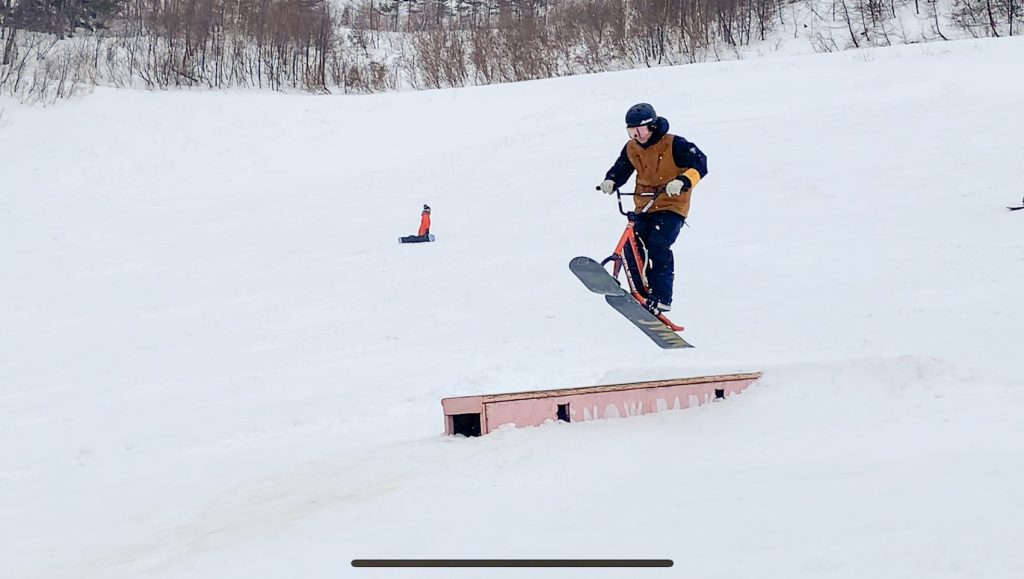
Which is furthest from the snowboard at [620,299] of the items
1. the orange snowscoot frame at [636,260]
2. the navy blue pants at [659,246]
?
the navy blue pants at [659,246]

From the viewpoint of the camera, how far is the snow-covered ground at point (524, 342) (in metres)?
3.12

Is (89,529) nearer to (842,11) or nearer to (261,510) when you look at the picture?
(261,510)

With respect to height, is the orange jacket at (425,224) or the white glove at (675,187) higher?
the white glove at (675,187)

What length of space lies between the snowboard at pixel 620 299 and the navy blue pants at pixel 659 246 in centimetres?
23

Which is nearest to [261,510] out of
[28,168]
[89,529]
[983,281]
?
[89,529]

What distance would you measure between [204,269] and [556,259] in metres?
6.09

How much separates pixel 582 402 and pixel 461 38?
42364 millimetres

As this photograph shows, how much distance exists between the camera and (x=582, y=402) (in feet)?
16.6

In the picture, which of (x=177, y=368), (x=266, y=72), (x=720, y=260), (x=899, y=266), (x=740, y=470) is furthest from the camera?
(x=266, y=72)

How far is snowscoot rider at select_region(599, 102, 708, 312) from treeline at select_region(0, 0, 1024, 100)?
3500 cm

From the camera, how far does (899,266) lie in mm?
10781

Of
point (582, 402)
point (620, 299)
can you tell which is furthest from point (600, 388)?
point (620, 299)

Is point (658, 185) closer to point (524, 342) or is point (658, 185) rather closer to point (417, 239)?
point (524, 342)

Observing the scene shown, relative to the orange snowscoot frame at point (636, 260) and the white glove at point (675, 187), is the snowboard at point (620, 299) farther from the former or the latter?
the white glove at point (675, 187)
